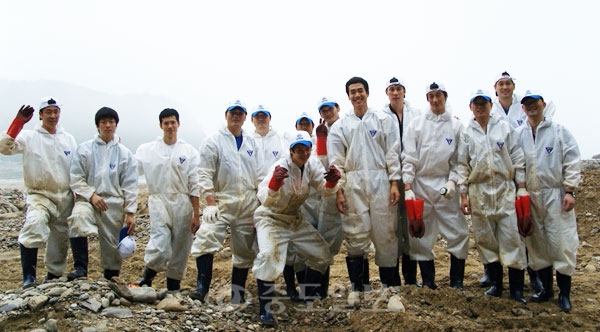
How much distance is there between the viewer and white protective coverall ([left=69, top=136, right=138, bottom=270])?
19.0 feet

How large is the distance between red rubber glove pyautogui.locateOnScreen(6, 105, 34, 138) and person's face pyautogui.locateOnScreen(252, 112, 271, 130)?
2677 millimetres

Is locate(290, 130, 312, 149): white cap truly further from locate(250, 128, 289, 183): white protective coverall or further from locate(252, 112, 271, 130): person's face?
locate(252, 112, 271, 130): person's face

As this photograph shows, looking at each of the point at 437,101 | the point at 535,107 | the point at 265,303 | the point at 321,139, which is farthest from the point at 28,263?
the point at 535,107

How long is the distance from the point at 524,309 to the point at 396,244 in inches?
58.3

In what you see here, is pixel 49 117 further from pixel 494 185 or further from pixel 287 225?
pixel 494 185

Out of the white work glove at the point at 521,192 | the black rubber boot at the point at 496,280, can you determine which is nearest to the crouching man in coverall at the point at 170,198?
the black rubber boot at the point at 496,280

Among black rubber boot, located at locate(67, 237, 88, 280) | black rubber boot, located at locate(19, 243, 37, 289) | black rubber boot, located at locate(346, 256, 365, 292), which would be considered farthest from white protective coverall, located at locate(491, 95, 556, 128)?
black rubber boot, located at locate(19, 243, 37, 289)

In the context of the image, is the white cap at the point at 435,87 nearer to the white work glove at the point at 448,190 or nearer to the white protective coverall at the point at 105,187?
the white work glove at the point at 448,190

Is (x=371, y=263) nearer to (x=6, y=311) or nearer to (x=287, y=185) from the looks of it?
(x=287, y=185)

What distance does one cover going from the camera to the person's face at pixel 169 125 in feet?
20.4

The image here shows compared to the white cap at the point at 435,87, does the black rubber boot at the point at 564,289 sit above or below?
below

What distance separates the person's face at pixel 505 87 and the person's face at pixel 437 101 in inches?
50.5

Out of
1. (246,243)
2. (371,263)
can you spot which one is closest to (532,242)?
(246,243)

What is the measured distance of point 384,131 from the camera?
5910 mm
